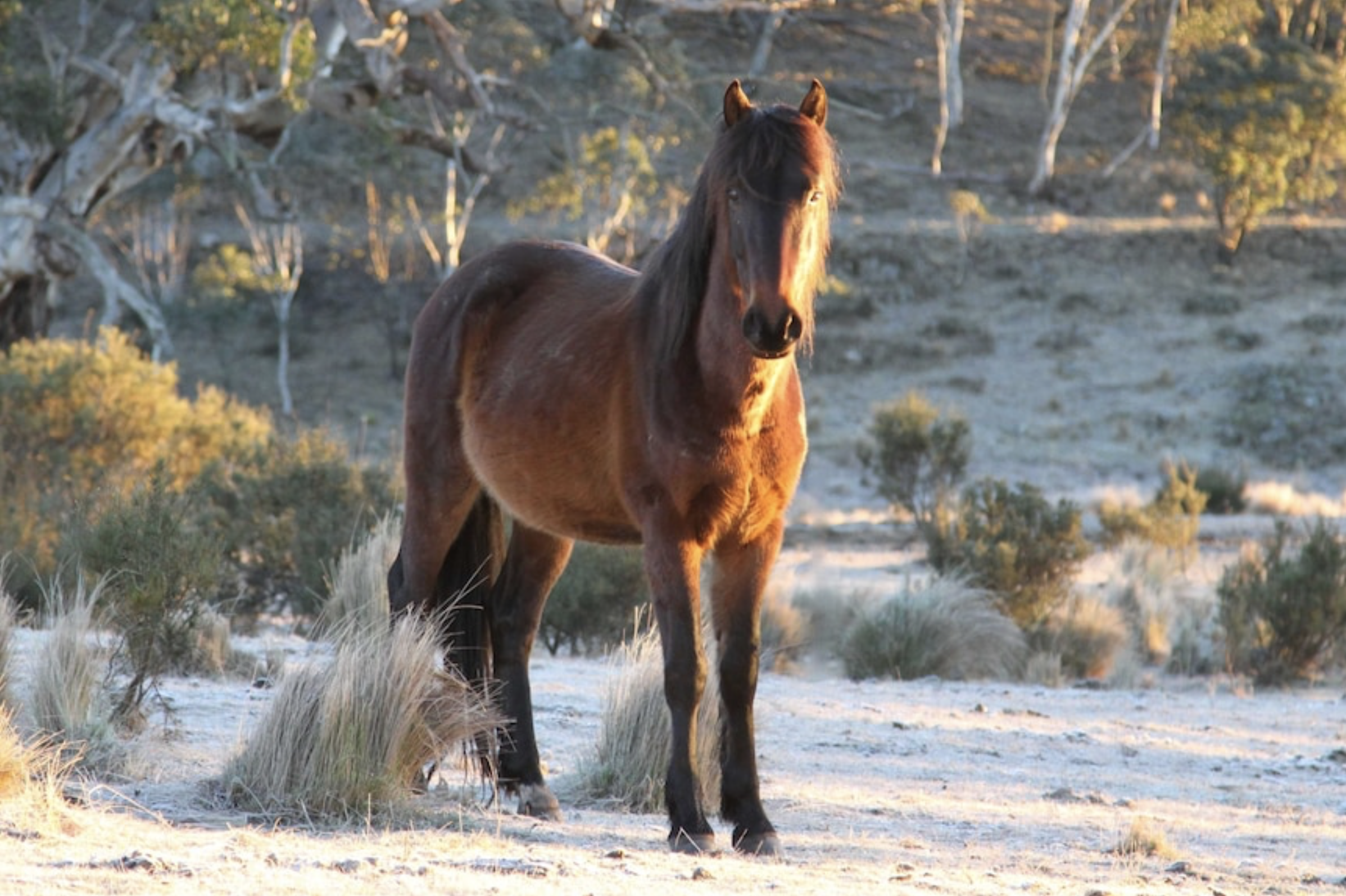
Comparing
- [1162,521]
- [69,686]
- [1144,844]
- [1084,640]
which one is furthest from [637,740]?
[1162,521]

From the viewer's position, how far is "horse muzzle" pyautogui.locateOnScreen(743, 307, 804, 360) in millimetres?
4461

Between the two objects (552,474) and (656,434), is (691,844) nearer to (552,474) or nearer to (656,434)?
(656,434)

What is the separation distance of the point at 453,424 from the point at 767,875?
7.99 ft

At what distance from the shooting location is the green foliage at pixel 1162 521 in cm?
1934

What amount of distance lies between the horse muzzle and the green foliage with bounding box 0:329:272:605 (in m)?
9.56

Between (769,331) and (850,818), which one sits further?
(850,818)

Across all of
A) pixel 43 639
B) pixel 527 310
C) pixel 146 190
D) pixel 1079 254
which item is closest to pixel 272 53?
pixel 43 639

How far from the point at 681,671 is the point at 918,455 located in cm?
1839

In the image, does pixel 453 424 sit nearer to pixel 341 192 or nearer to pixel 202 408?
pixel 202 408

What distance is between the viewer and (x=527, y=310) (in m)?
6.33

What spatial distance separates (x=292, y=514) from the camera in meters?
12.5

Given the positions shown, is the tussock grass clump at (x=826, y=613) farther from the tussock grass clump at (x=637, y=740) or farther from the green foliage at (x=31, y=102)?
the green foliage at (x=31, y=102)

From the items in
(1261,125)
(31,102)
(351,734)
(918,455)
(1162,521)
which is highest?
(1261,125)

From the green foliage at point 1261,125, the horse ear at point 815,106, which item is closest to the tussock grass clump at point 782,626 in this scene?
the horse ear at point 815,106
